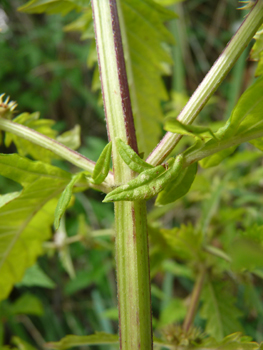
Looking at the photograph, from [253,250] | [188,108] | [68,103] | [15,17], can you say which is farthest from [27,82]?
[253,250]

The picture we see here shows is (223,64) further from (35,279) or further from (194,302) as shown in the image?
(35,279)

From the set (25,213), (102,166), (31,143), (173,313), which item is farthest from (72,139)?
(173,313)

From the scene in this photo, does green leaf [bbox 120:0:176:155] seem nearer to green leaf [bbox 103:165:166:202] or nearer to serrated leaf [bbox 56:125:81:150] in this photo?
serrated leaf [bbox 56:125:81:150]

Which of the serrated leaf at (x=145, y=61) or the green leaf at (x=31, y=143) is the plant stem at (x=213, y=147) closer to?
the green leaf at (x=31, y=143)

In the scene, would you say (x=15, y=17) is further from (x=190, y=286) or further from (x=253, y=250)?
(x=253, y=250)

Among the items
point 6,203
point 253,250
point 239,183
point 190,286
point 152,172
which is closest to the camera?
point 253,250

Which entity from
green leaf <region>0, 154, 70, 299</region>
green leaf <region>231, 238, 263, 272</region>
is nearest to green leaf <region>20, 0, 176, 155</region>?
green leaf <region>0, 154, 70, 299</region>

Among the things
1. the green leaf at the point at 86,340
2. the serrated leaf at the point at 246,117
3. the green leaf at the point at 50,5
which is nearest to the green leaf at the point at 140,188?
the serrated leaf at the point at 246,117
